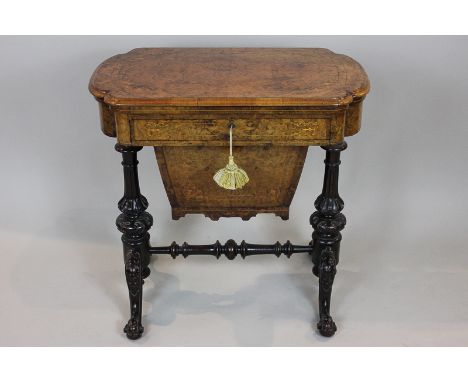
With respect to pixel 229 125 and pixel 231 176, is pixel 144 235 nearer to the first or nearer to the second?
pixel 231 176

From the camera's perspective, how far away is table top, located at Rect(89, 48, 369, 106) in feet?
9.75

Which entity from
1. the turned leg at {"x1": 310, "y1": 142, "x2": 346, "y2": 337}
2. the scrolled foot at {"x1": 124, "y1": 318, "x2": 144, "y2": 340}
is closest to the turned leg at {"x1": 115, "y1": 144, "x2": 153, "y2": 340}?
the scrolled foot at {"x1": 124, "y1": 318, "x2": 144, "y2": 340}

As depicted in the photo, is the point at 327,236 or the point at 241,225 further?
the point at 241,225

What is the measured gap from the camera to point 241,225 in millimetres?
4234

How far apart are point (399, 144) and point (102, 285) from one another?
1675 millimetres

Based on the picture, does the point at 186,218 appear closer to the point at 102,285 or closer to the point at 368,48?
the point at 102,285

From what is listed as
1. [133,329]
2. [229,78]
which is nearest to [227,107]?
[229,78]

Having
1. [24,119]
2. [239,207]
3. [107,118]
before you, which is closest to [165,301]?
[239,207]

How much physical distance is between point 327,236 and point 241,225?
0.80 m

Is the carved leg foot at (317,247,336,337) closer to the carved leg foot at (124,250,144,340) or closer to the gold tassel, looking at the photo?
the gold tassel

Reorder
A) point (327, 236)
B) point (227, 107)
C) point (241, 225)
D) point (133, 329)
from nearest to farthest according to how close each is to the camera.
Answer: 1. point (227, 107)
2. point (133, 329)
3. point (327, 236)
4. point (241, 225)

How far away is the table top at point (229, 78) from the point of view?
2.97 m

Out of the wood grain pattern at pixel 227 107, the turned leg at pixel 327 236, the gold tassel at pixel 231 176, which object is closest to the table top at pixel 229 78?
the wood grain pattern at pixel 227 107

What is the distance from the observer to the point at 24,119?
4234 millimetres
